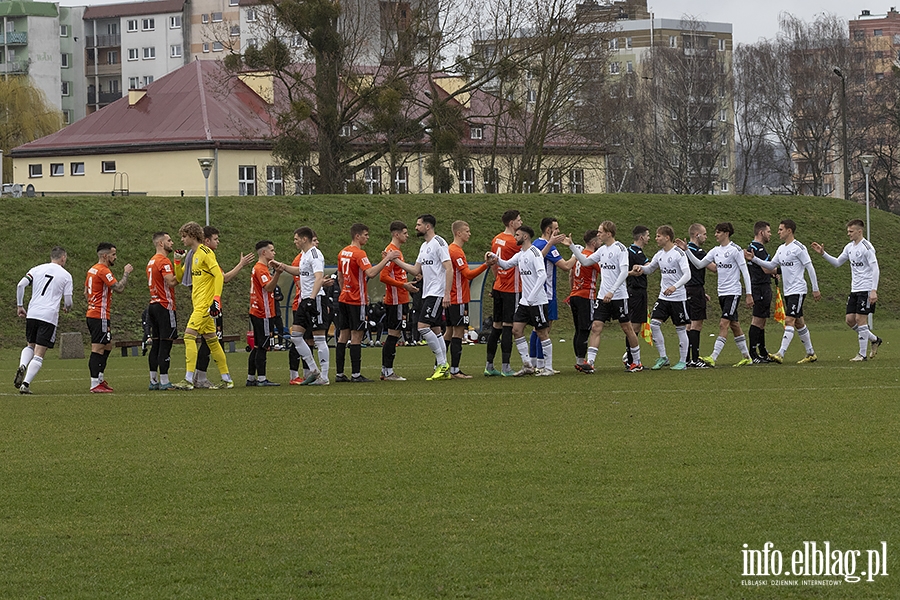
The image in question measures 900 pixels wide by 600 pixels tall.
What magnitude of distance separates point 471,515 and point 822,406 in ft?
20.2

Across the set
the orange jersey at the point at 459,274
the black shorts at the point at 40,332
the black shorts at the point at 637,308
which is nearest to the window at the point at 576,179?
the black shorts at the point at 637,308

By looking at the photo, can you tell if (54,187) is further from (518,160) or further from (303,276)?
(303,276)

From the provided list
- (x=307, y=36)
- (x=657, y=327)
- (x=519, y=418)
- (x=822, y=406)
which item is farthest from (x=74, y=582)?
(x=307, y=36)

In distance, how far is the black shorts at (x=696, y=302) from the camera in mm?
19016

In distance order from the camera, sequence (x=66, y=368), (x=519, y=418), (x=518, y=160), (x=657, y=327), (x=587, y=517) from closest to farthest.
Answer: (x=587, y=517) → (x=519, y=418) → (x=657, y=327) → (x=66, y=368) → (x=518, y=160)

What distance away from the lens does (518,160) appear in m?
60.4

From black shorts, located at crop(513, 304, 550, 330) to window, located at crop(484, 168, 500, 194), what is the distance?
4104 centimetres

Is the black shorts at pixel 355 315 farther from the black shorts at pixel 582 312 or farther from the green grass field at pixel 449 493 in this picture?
the black shorts at pixel 582 312

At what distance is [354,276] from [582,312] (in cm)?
338

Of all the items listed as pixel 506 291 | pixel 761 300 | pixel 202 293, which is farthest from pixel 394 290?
pixel 761 300

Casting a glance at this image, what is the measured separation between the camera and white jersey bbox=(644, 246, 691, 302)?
60.3ft

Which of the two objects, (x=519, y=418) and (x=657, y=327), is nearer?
(x=519, y=418)

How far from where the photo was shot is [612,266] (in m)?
18.3

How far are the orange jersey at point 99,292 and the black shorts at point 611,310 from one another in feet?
21.8
